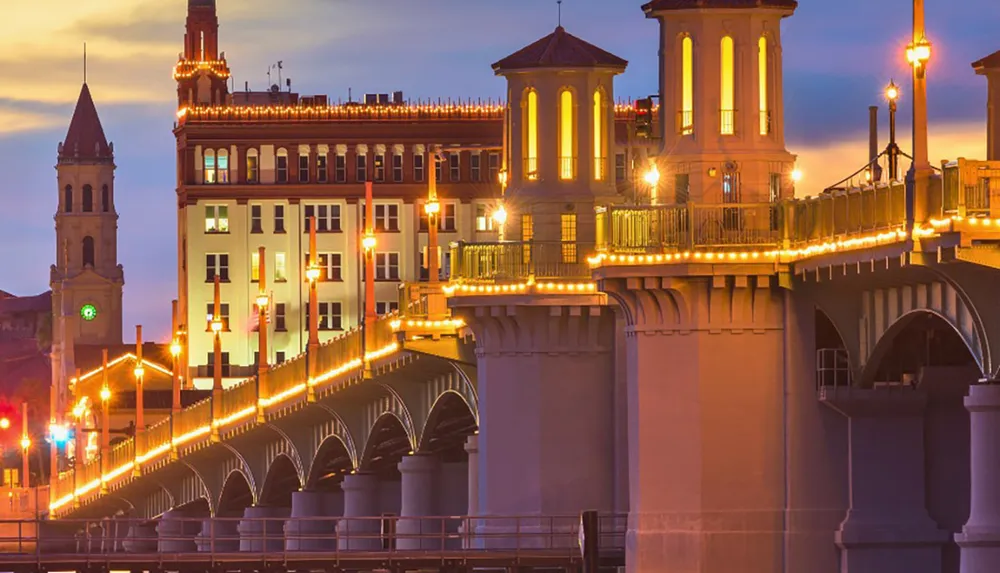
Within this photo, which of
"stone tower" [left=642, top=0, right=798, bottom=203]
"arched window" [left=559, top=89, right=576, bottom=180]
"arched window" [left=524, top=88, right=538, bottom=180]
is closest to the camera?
"stone tower" [left=642, top=0, right=798, bottom=203]

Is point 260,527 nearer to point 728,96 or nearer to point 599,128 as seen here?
point 599,128

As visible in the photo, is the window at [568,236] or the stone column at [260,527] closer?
the window at [568,236]

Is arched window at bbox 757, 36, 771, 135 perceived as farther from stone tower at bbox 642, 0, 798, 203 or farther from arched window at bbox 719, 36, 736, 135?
arched window at bbox 719, 36, 736, 135

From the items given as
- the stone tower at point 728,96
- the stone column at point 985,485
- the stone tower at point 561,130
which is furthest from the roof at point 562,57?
the stone column at point 985,485

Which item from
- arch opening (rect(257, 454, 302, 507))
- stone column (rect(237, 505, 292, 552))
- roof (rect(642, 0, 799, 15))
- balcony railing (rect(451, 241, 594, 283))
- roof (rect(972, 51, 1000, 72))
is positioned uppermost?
roof (rect(642, 0, 799, 15))

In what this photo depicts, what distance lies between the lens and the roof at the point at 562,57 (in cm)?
9464

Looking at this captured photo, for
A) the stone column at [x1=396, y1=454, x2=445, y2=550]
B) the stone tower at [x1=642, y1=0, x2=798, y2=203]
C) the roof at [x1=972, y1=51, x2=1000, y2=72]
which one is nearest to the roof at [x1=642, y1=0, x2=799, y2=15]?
the stone tower at [x1=642, y1=0, x2=798, y2=203]

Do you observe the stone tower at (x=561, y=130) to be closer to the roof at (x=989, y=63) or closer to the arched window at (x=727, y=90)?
the arched window at (x=727, y=90)

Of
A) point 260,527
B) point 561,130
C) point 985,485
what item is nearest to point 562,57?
point 561,130

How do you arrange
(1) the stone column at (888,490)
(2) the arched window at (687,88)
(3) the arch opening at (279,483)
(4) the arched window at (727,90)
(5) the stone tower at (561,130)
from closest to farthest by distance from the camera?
(1) the stone column at (888,490), (4) the arched window at (727,90), (2) the arched window at (687,88), (5) the stone tower at (561,130), (3) the arch opening at (279,483)

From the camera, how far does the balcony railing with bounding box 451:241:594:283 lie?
308 ft

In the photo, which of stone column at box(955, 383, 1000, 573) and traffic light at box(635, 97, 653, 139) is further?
traffic light at box(635, 97, 653, 139)

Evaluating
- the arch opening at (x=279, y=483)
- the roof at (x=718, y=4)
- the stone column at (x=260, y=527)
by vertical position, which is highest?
the roof at (x=718, y=4)

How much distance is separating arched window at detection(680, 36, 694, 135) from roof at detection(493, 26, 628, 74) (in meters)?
13.0
